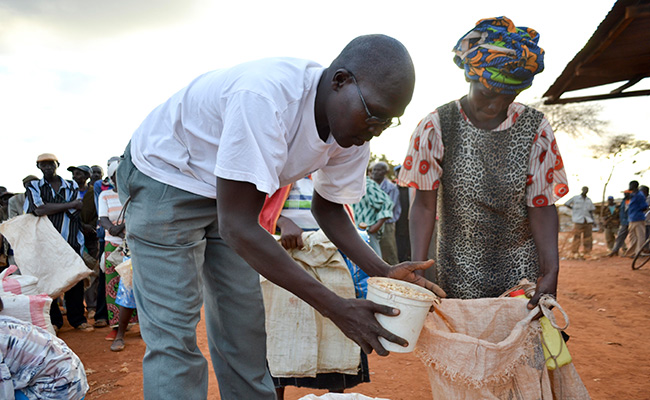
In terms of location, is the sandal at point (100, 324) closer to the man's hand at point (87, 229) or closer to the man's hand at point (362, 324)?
the man's hand at point (87, 229)

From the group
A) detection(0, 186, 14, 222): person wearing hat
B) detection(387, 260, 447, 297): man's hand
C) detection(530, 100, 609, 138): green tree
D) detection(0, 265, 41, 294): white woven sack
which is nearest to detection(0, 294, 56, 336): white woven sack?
detection(0, 265, 41, 294): white woven sack

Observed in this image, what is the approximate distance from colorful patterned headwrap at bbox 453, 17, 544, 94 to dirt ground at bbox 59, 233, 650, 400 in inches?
95.0

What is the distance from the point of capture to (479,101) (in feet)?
7.13

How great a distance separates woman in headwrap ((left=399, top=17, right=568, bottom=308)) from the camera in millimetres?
2135

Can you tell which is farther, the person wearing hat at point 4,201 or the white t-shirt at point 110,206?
the person wearing hat at point 4,201

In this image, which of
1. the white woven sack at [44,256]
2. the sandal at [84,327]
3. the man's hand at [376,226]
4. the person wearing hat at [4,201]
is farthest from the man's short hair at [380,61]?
the person wearing hat at [4,201]

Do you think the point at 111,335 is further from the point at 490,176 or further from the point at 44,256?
the point at 490,176

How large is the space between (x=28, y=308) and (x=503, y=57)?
334 cm

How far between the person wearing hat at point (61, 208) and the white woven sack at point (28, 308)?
7.84 ft

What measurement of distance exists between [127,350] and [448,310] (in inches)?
154

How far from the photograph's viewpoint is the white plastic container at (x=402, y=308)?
1.47m

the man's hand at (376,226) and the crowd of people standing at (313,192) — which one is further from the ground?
the crowd of people standing at (313,192)

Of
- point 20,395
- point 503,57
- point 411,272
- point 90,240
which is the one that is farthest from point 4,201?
point 503,57

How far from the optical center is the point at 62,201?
571 centimetres
